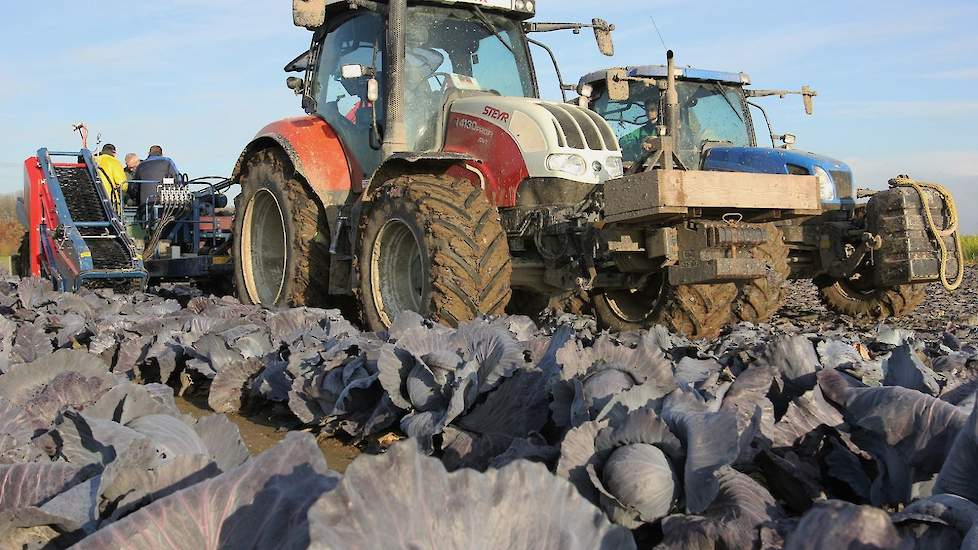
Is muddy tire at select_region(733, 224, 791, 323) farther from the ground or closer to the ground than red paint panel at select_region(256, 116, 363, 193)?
closer to the ground

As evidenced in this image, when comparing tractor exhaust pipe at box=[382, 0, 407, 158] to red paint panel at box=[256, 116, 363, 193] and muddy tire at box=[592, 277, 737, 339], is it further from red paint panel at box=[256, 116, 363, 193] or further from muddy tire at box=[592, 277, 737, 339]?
muddy tire at box=[592, 277, 737, 339]

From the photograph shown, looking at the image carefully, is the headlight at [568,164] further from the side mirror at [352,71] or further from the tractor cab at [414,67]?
the side mirror at [352,71]

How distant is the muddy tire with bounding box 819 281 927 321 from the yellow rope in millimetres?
870

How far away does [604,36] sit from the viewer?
7.13m

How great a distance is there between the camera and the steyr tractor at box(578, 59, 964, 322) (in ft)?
23.4

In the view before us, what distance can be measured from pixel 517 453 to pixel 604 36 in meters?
5.50

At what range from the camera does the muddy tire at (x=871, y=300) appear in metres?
8.13

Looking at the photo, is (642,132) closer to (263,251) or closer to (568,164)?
(568,164)

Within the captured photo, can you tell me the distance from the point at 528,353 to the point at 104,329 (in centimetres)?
285

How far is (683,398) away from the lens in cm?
214

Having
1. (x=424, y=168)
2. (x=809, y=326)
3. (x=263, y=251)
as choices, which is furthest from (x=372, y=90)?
(x=809, y=326)

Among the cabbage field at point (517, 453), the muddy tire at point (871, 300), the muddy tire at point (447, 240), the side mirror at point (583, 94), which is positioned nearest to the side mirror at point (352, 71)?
the muddy tire at point (447, 240)

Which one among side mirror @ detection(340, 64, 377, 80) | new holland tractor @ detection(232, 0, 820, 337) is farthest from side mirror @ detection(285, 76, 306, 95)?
side mirror @ detection(340, 64, 377, 80)

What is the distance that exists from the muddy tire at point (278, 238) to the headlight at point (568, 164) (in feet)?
6.37
